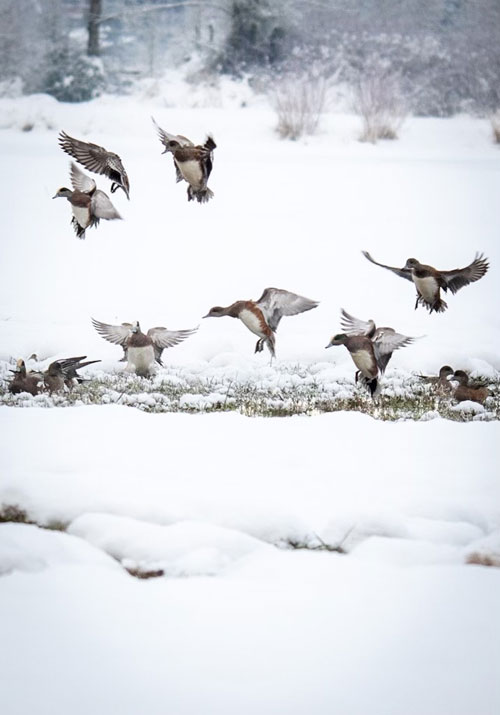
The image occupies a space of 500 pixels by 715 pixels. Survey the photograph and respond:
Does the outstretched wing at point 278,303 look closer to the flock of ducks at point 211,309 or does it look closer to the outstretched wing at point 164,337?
the flock of ducks at point 211,309

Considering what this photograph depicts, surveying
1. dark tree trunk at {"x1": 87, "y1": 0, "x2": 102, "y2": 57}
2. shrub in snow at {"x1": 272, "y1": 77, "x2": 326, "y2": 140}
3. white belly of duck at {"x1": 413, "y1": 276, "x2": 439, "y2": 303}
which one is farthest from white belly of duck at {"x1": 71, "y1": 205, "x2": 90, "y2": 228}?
dark tree trunk at {"x1": 87, "y1": 0, "x2": 102, "y2": 57}

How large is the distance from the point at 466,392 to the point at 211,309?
1.72 m

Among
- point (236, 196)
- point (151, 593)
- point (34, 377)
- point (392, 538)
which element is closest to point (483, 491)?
point (392, 538)

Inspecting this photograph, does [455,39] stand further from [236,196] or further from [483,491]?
[483,491]

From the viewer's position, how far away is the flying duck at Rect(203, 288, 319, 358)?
19.6 feet

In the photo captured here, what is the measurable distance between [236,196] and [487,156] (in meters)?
4.20

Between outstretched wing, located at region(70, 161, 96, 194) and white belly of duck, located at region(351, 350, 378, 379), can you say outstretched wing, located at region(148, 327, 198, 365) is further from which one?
white belly of duck, located at region(351, 350, 378, 379)

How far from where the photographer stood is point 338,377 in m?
7.11

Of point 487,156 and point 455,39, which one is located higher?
point 455,39

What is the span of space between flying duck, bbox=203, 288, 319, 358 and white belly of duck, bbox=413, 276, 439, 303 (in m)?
0.65

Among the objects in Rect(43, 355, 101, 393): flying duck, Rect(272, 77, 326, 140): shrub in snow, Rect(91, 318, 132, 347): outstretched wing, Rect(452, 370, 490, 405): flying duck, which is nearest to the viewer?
Rect(452, 370, 490, 405): flying duck

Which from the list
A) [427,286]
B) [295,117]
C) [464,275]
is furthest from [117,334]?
[295,117]

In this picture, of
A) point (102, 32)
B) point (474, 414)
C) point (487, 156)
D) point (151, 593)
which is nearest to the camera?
point (151, 593)

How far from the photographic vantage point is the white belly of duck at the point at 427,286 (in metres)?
5.84
